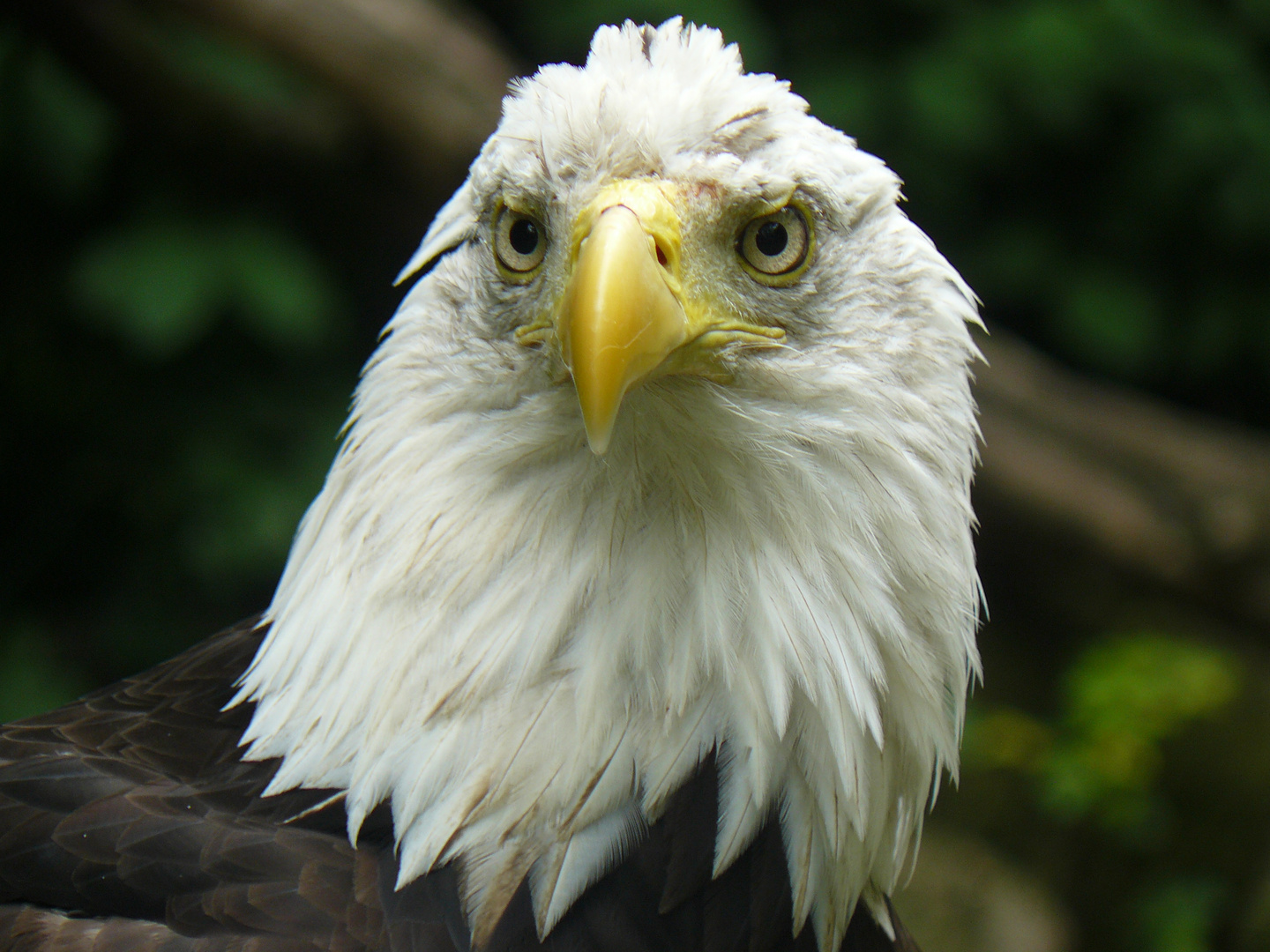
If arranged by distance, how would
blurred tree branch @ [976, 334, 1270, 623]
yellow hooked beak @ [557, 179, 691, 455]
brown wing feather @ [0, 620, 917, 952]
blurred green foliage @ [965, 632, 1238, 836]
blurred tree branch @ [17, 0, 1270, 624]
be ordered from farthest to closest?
1. blurred tree branch @ [976, 334, 1270, 623]
2. blurred green foliage @ [965, 632, 1238, 836]
3. blurred tree branch @ [17, 0, 1270, 624]
4. brown wing feather @ [0, 620, 917, 952]
5. yellow hooked beak @ [557, 179, 691, 455]

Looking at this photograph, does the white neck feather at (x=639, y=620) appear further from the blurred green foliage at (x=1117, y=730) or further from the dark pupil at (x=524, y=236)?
the blurred green foliage at (x=1117, y=730)

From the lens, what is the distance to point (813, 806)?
1.46 m

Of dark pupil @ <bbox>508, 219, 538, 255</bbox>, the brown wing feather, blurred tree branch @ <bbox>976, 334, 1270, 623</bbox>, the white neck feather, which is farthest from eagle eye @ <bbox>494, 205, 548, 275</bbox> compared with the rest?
blurred tree branch @ <bbox>976, 334, 1270, 623</bbox>

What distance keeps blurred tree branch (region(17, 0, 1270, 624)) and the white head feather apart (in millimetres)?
1949

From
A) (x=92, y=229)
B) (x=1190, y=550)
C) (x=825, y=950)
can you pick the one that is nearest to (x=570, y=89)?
(x=825, y=950)

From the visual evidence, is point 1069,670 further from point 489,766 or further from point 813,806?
point 489,766

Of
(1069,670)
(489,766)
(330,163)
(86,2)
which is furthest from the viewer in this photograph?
(1069,670)

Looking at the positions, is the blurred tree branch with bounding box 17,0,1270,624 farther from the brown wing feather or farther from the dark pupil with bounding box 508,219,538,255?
the brown wing feather

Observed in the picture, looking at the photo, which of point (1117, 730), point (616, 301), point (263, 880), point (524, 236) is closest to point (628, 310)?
point (616, 301)

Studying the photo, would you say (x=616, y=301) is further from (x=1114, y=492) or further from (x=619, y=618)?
(x=1114, y=492)

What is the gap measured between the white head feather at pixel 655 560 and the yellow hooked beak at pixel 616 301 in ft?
0.25

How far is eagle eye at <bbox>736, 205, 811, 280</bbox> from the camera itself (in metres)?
1.40

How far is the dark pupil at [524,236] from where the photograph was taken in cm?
141

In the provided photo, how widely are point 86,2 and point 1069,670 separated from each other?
358cm
